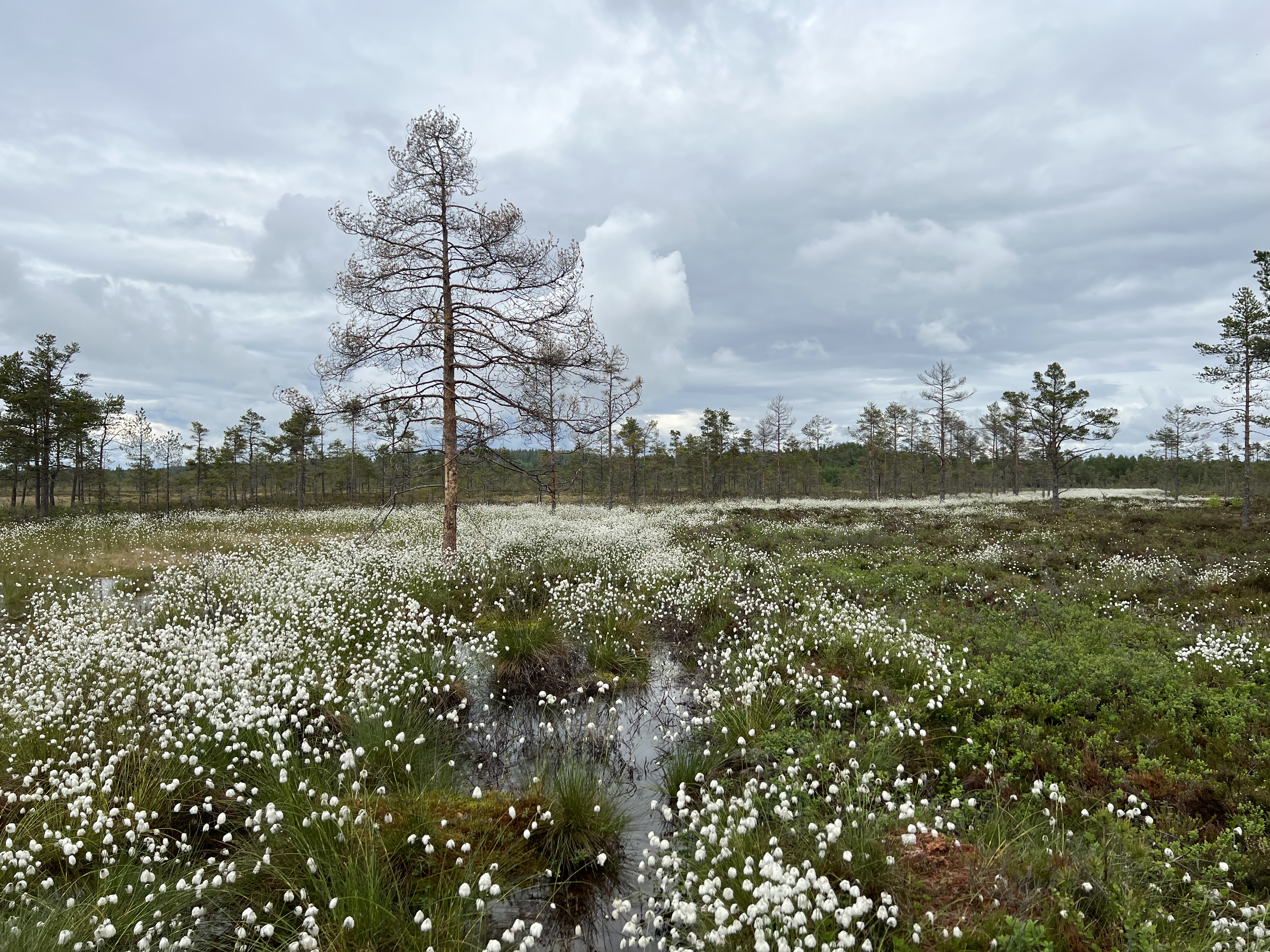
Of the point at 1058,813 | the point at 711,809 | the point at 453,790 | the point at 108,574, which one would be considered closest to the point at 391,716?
the point at 453,790

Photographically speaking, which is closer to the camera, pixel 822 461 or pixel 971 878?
pixel 971 878

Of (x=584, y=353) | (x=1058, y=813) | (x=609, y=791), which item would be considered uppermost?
(x=584, y=353)

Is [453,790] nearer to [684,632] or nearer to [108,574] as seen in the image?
[684,632]

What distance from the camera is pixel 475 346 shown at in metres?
12.9

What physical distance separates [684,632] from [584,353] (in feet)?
21.7

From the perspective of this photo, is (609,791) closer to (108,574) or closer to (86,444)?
(108,574)

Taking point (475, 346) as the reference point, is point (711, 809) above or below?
below

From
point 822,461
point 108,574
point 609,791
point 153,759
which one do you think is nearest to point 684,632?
point 609,791

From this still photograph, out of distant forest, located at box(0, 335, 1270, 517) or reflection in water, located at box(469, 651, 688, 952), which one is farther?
distant forest, located at box(0, 335, 1270, 517)


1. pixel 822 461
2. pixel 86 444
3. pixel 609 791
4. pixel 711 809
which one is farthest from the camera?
pixel 822 461

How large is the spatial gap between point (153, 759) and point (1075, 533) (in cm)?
2564

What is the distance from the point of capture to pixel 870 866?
12.0 ft

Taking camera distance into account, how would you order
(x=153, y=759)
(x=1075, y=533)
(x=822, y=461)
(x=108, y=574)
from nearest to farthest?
1. (x=153, y=759)
2. (x=108, y=574)
3. (x=1075, y=533)
4. (x=822, y=461)

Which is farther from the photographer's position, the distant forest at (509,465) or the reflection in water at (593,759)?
the distant forest at (509,465)
